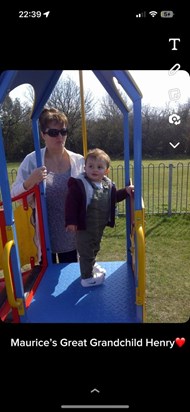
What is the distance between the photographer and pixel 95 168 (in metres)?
1.48

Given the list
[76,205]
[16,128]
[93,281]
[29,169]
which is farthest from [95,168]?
[16,128]

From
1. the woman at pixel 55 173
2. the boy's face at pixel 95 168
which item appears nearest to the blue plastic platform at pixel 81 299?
the woman at pixel 55 173

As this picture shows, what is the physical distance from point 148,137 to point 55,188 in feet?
2.36

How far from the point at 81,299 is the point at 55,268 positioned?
430 mm

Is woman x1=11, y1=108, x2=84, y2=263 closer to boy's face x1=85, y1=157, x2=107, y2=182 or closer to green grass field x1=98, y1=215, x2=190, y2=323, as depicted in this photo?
boy's face x1=85, y1=157, x2=107, y2=182

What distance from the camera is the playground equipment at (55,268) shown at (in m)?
1.06

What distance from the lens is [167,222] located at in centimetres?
461

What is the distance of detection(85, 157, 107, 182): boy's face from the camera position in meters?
1.48

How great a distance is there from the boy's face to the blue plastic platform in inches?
22.2
